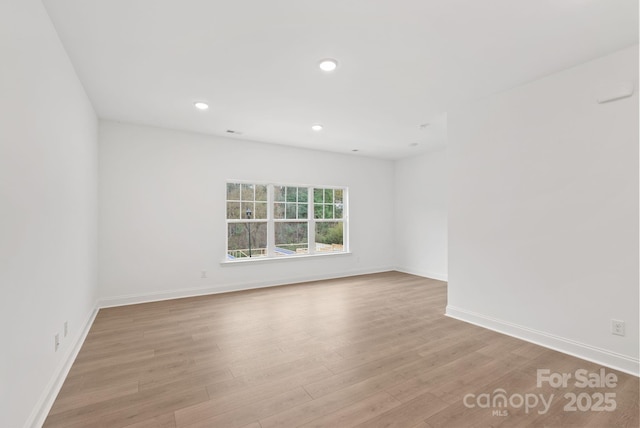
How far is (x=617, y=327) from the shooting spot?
246 cm

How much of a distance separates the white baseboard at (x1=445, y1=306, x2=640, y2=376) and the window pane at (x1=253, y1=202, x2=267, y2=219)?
3586 millimetres

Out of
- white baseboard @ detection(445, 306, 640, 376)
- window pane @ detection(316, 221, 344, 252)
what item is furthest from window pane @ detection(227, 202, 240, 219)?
white baseboard @ detection(445, 306, 640, 376)

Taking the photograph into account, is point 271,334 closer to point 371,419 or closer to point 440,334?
point 371,419

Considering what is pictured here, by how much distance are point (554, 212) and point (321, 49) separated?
265cm

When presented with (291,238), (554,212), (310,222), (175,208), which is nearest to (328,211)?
(310,222)

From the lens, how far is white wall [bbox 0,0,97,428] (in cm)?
147

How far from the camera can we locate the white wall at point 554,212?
245 centimetres

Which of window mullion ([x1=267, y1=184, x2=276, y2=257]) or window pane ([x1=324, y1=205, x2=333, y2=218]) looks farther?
window pane ([x1=324, y1=205, x2=333, y2=218])

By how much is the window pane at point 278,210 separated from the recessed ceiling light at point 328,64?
3.34 meters

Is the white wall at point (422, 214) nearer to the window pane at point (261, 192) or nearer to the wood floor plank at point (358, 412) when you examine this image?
the window pane at point (261, 192)

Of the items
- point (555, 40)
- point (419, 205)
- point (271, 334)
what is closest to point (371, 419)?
point (271, 334)

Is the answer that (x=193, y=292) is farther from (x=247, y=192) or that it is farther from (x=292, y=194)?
(x=292, y=194)

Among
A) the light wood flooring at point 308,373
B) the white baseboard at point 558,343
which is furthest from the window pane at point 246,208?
the white baseboard at point 558,343

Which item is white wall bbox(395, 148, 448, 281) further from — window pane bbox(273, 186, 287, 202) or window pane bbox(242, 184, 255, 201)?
window pane bbox(242, 184, 255, 201)
